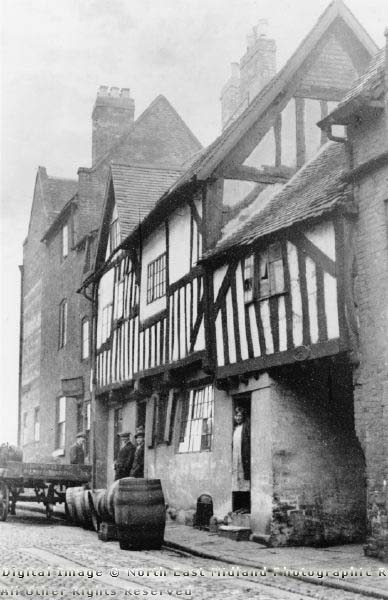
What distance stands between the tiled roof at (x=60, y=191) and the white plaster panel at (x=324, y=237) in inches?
761

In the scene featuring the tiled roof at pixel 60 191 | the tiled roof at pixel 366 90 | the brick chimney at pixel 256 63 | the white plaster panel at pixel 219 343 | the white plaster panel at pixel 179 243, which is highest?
the brick chimney at pixel 256 63

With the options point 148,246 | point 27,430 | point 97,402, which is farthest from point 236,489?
point 27,430

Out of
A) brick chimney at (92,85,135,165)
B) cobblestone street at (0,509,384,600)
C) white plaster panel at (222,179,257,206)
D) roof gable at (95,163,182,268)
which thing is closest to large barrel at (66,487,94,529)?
cobblestone street at (0,509,384,600)

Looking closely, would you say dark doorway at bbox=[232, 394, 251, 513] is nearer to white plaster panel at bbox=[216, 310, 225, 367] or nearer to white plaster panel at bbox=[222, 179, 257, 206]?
white plaster panel at bbox=[216, 310, 225, 367]

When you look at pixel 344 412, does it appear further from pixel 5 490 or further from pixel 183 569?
pixel 5 490

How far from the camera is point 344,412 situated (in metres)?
13.1

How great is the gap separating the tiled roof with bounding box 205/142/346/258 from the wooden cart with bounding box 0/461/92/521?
5.45 m

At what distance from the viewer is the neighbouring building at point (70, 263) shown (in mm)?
24750

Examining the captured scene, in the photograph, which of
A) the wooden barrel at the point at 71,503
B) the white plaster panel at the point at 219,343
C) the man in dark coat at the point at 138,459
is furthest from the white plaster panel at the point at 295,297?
the wooden barrel at the point at 71,503

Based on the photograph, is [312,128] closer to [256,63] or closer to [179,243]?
[179,243]

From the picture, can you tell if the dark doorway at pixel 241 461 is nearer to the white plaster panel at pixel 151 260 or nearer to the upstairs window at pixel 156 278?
the white plaster panel at pixel 151 260

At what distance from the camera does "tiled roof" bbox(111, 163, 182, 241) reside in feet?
65.7

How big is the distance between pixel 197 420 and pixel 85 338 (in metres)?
9.44

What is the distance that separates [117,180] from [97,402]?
5.84 m
